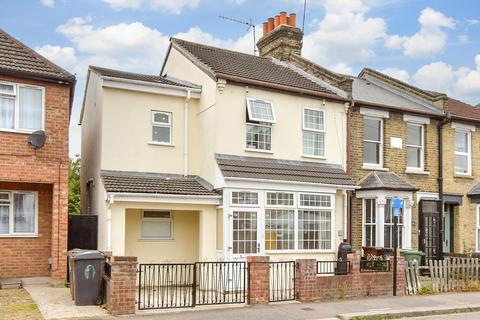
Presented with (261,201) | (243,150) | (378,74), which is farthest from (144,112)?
(378,74)

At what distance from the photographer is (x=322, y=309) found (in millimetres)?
13234

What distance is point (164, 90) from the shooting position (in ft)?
56.7

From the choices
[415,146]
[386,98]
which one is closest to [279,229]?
[415,146]

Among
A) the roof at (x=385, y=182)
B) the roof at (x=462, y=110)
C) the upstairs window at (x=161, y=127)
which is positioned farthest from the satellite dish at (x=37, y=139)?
the roof at (x=462, y=110)

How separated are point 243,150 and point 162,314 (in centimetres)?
650

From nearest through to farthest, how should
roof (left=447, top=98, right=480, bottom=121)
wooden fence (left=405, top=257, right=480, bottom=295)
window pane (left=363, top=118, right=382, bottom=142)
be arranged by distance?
wooden fence (left=405, top=257, right=480, bottom=295)
window pane (left=363, top=118, right=382, bottom=142)
roof (left=447, top=98, right=480, bottom=121)

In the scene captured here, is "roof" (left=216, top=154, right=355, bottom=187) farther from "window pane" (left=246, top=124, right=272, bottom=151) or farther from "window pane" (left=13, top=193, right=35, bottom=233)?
"window pane" (left=13, top=193, right=35, bottom=233)

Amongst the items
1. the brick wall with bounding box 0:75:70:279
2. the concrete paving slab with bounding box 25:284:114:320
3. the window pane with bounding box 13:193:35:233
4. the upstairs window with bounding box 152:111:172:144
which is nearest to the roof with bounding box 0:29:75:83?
the brick wall with bounding box 0:75:70:279

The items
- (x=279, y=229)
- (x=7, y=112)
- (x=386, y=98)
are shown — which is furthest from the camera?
(x=386, y=98)

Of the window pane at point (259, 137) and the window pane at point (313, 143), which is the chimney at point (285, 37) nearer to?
the window pane at point (313, 143)

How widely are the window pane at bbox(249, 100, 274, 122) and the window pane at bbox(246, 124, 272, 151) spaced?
356 millimetres

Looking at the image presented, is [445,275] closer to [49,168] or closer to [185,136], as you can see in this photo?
[185,136]

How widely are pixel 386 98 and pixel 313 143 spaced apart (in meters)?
4.98

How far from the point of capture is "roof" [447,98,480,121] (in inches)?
886
